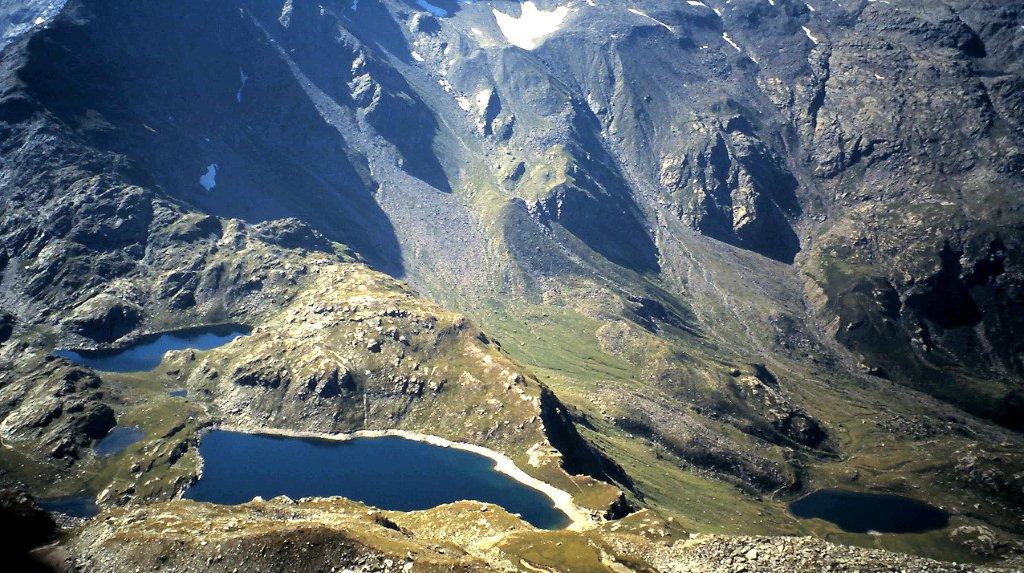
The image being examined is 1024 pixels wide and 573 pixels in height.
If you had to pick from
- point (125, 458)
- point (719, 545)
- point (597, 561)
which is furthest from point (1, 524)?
point (125, 458)

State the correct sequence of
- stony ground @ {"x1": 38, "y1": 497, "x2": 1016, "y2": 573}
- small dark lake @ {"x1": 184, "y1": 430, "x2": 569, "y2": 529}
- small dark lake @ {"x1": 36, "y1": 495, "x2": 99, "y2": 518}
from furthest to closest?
small dark lake @ {"x1": 184, "y1": 430, "x2": 569, "y2": 529} → small dark lake @ {"x1": 36, "y1": 495, "x2": 99, "y2": 518} → stony ground @ {"x1": 38, "y1": 497, "x2": 1016, "y2": 573}

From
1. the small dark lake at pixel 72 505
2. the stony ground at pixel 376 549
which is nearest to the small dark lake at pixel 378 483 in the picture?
the small dark lake at pixel 72 505

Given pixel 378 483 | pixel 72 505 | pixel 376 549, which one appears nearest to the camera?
pixel 376 549

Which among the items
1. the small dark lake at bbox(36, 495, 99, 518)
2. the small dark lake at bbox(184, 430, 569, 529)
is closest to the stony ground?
the small dark lake at bbox(184, 430, 569, 529)

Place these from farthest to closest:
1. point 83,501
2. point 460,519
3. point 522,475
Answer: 1. point 522,475
2. point 83,501
3. point 460,519

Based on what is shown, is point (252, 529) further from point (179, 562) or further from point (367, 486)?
point (367, 486)

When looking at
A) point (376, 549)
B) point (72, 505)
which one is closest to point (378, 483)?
point (72, 505)

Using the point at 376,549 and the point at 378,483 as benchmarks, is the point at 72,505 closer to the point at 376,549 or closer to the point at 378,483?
the point at 378,483

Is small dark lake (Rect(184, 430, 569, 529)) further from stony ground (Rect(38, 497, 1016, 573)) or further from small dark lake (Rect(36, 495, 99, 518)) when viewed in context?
stony ground (Rect(38, 497, 1016, 573))

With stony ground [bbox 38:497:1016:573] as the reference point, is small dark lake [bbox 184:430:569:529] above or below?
below

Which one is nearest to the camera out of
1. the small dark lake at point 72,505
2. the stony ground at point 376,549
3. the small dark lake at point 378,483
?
the stony ground at point 376,549

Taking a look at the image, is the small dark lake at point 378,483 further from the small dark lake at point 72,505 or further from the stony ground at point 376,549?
the stony ground at point 376,549
